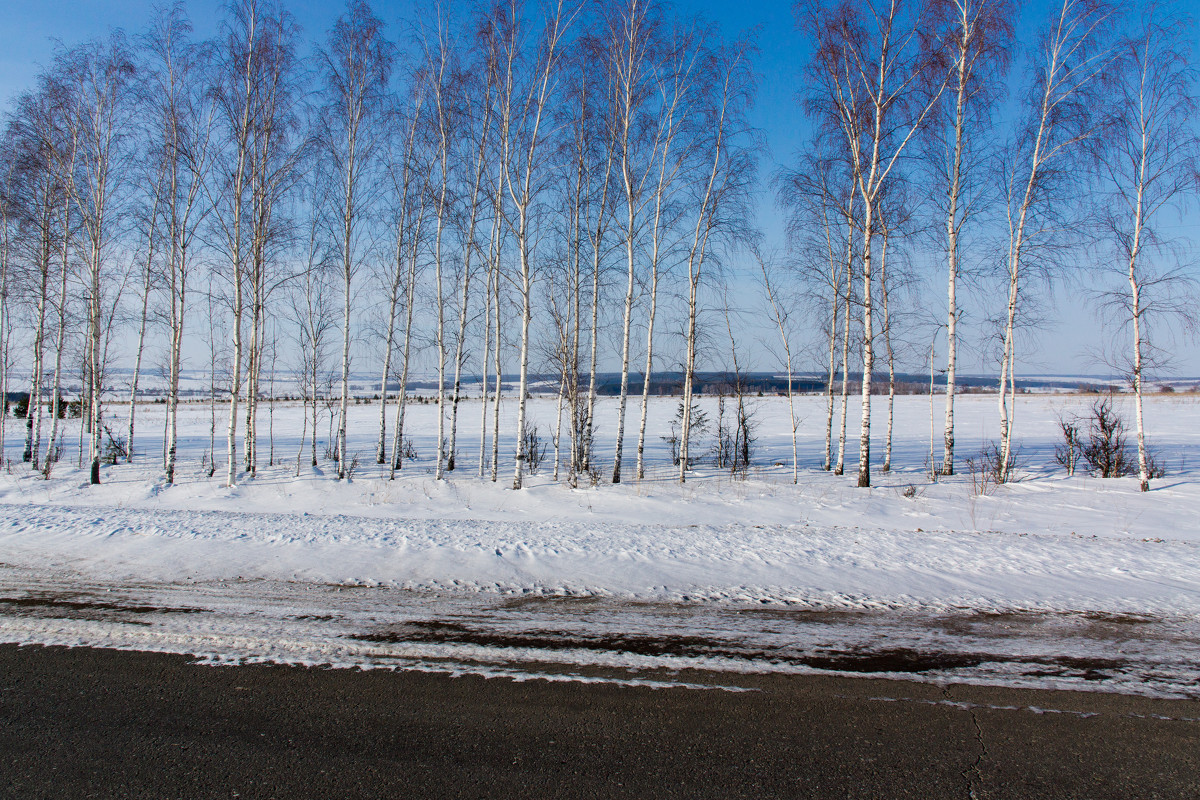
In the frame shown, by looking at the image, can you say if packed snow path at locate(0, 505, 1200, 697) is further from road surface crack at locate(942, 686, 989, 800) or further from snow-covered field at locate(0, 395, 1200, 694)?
road surface crack at locate(942, 686, 989, 800)

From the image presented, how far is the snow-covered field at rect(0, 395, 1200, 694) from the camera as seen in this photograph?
205 inches

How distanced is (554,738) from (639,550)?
13.5ft

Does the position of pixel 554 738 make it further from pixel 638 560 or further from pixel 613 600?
pixel 638 560

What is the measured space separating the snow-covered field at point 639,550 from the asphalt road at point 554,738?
1.98 ft

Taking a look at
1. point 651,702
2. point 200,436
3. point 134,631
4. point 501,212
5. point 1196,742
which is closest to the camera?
point 1196,742

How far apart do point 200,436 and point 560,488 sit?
2450 centimetres

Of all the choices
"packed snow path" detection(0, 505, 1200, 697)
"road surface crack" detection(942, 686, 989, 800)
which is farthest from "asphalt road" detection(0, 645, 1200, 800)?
"packed snow path" detection(0, 505, 1200, 697)

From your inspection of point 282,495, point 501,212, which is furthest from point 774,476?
point 282,495

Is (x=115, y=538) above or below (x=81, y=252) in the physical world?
below

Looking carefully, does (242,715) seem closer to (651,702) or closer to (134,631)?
(134,631)

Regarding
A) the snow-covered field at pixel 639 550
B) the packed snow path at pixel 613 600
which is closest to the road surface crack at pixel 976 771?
the packed snow path at pixel 613 600

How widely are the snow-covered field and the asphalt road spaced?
1.98 ft

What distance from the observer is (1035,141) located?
1481 cm

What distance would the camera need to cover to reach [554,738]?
3125 millimetres
